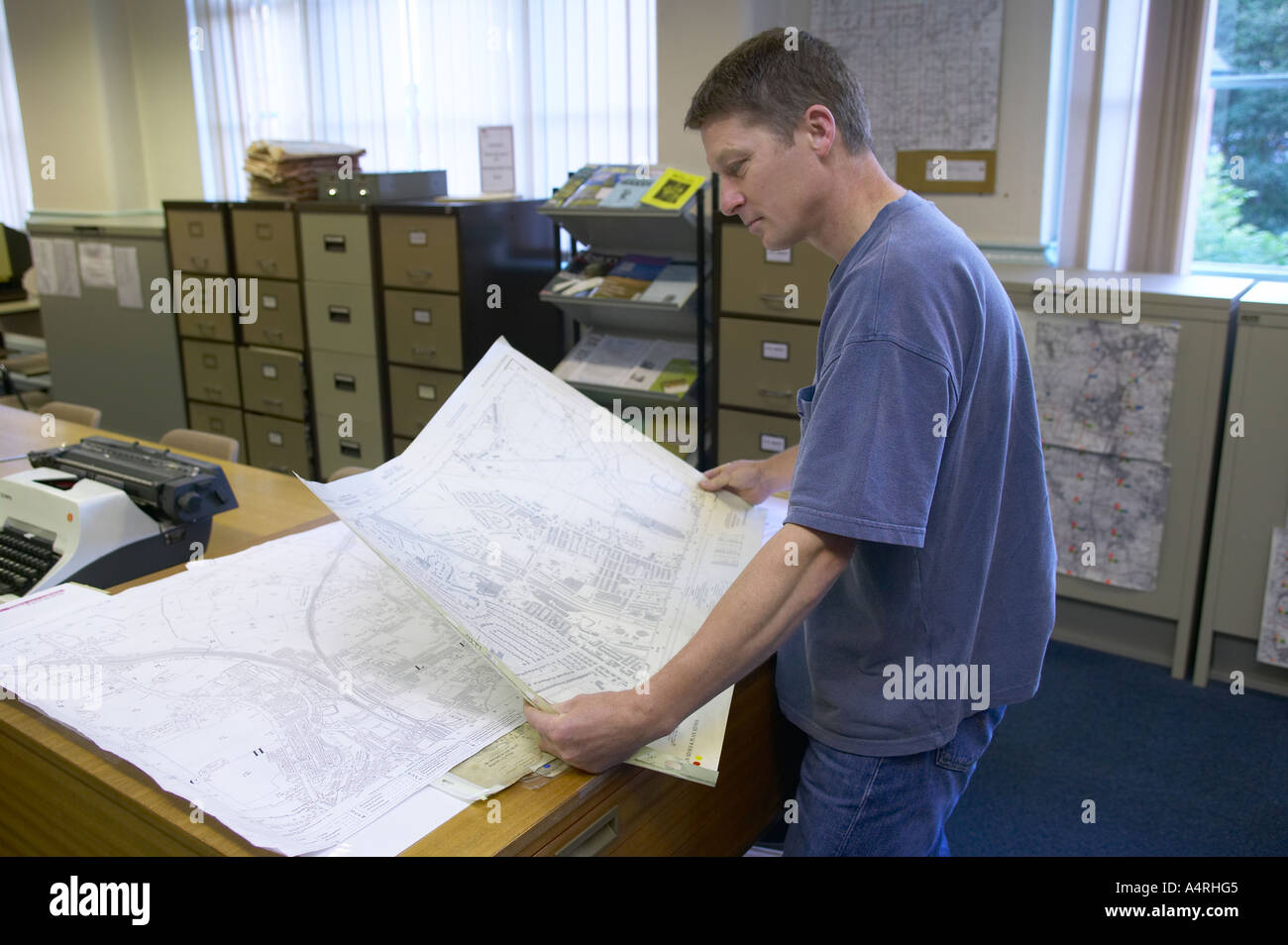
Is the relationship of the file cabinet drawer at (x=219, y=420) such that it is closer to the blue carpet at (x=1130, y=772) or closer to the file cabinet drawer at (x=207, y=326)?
the file cabinet drawer at (x=207, y=326)

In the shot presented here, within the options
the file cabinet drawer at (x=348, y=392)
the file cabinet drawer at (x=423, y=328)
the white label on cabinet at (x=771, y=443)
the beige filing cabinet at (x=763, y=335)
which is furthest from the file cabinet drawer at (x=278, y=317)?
the white label on cabinet at (x=771, y=443)

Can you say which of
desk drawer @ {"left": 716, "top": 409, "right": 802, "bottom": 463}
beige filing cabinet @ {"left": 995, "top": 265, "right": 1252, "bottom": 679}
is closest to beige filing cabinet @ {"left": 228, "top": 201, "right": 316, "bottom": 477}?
desk drawer @ {"left": 716, "top": 409, "right": 802, "bottom": 463}

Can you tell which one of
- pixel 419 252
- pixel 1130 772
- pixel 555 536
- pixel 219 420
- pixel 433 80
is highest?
pixel 433 80

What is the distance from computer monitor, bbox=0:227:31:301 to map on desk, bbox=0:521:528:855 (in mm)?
5468

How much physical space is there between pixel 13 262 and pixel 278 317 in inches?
108

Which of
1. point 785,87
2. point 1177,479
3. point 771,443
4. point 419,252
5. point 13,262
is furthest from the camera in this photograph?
point 13,262

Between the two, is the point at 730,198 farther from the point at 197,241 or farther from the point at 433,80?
the point at 197,241

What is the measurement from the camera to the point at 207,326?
14.9 feet

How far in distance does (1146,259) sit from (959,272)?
8.51 feet

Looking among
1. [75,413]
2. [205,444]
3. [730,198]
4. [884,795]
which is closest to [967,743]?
[884,795]

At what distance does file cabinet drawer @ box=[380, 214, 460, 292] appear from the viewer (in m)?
3.64

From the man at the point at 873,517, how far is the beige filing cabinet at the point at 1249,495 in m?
1.82

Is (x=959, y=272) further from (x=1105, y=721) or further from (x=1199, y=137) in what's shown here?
(x=1199, y=137)

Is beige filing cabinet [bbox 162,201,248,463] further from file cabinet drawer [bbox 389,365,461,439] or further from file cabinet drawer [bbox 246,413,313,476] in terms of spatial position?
file cabinet drawer [bbox 389,365,461,439]
